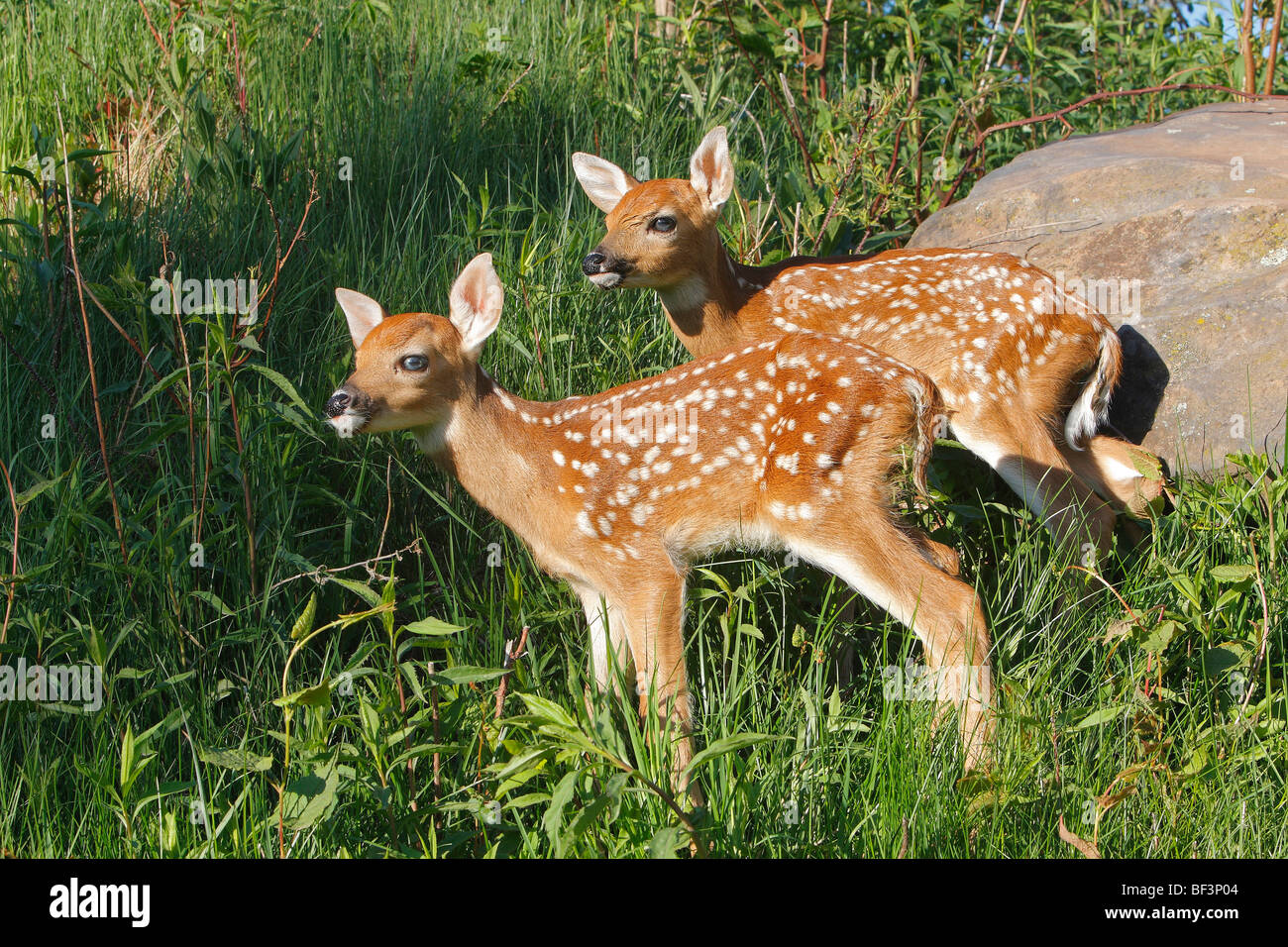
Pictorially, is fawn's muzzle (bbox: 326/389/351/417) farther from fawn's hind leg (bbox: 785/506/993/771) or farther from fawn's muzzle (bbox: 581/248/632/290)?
fawn's hind leg (bbox: 785/506/993/771)

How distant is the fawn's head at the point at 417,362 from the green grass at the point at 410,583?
29cm

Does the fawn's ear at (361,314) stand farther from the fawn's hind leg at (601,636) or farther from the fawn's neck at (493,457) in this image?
the fawn's hind leg at (601,636)

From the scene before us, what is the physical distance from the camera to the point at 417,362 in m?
4.07

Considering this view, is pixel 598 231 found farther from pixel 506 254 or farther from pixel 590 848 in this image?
pixel 590 848

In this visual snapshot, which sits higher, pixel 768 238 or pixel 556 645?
pixel 768 238

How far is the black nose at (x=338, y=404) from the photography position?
388cm

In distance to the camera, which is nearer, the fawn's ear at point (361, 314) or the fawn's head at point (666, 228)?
the fawn's ear at point (361, 314)

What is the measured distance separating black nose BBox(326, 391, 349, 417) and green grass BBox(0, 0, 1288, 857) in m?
0.20

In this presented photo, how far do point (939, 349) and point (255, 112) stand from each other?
144 inches

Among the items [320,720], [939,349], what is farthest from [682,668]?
[939,349]

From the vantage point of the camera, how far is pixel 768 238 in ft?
20.7

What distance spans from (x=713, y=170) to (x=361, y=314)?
175cm

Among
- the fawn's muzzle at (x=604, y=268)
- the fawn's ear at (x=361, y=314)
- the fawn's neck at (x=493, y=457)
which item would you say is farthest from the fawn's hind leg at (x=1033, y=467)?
the fawn's ear at (x=361, y=314)

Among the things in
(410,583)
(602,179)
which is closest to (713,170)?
(602,179)
